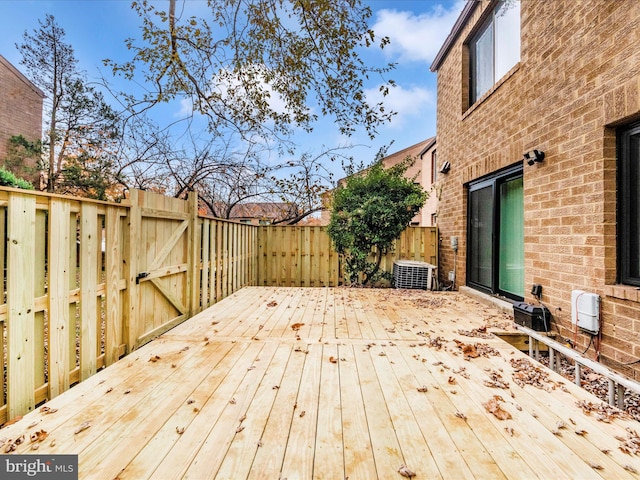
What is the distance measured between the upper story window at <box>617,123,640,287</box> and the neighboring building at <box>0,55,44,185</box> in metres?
12.0

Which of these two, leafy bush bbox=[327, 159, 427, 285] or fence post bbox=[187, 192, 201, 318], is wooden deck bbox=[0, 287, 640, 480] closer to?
fence post bbox=[187, 192, 201, 318]

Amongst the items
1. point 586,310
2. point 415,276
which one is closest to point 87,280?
point 586,310

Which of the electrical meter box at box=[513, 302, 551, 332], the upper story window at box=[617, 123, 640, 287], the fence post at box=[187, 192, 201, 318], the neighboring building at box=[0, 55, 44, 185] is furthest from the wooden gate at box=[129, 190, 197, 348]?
the neighboring building at box=[0, 55, 44, 185]

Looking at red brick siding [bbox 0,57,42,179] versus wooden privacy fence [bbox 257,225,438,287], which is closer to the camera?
wooden privacy fence [bbox 257,225,438,287]

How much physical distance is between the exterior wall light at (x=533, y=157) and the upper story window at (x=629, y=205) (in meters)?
0.84

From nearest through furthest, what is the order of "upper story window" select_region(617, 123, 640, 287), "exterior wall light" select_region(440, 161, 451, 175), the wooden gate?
1. "upper story window" select_region(617, 123, 640, 287)
2. the wooden gate
3. "exterior wall light" select_region(440, 161, 451, 175)

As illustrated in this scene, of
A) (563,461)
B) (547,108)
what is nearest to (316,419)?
(563,461)

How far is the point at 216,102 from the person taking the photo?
520 centimetres

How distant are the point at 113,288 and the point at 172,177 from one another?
6187mm

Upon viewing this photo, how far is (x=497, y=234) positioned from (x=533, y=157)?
1432 millimetres

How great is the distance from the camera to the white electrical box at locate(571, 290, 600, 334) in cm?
274

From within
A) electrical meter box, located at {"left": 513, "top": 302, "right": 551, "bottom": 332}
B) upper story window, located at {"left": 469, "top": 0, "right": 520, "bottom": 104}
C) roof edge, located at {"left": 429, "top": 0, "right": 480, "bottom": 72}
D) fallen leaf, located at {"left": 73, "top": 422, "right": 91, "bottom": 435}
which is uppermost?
roof edge, located at {"left": 429, "top": 0, "right": 480, "bottom": 72}

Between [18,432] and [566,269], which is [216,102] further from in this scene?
[566,269]

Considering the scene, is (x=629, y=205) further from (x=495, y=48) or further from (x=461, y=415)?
(x=495, y=48)
